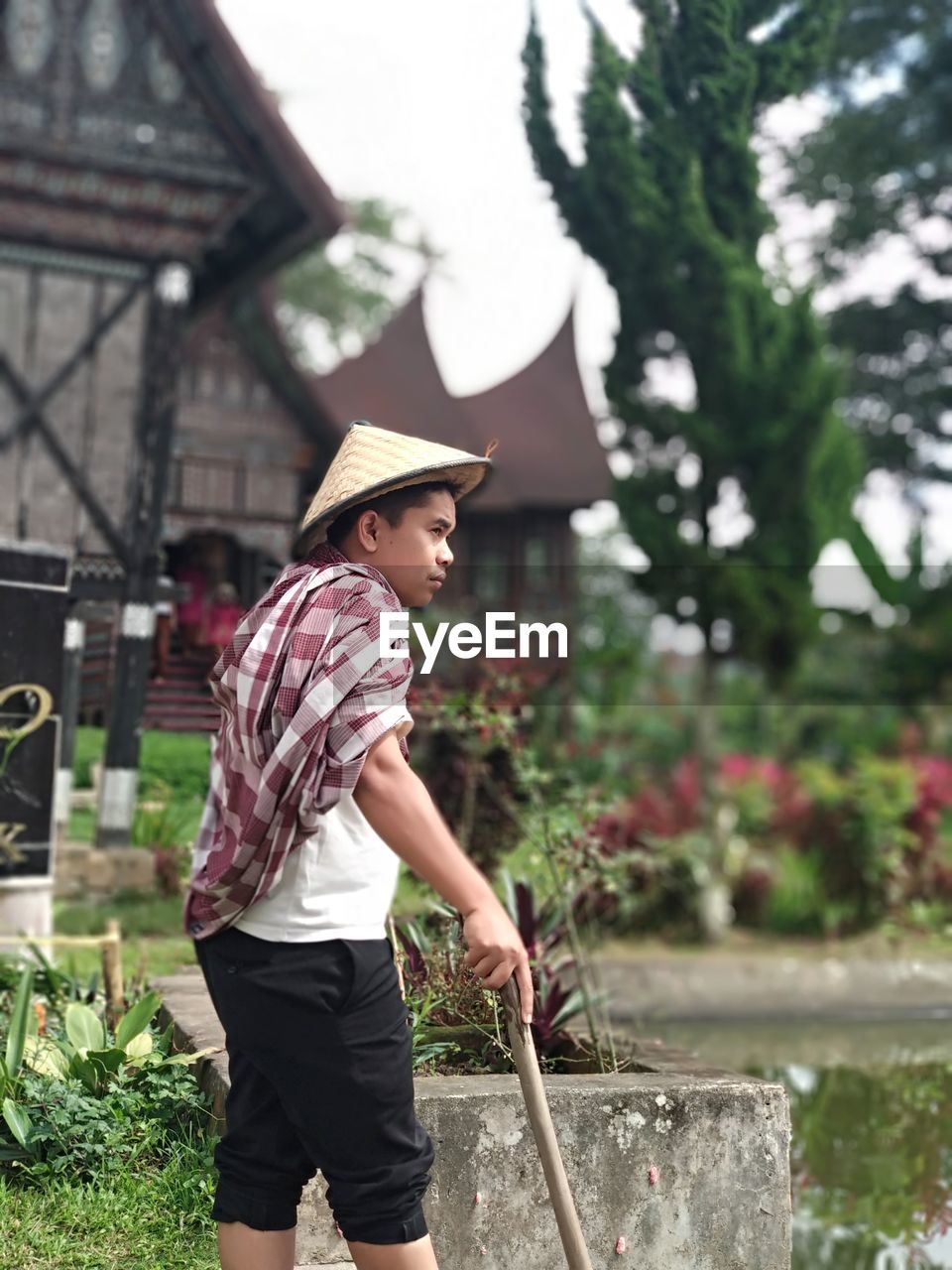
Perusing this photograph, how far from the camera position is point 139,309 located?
761 centimetres

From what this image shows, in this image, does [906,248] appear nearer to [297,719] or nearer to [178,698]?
[178,698]

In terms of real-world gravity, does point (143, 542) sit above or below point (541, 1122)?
above

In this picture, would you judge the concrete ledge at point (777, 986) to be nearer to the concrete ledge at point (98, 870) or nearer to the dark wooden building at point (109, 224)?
the concrete ledge at point (98, 870)

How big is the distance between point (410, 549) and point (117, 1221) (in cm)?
175

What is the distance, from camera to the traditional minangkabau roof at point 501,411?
36.3 feet

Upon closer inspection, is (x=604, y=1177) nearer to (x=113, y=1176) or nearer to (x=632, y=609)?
(x=113, y=1176)

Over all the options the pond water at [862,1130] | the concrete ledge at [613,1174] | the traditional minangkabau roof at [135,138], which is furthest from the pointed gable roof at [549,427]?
the concrete ledge at [613,1174]

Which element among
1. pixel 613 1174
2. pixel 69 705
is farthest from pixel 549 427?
pixel 613 1174

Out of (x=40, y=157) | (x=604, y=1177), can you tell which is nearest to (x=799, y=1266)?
(x=604, y=1177)

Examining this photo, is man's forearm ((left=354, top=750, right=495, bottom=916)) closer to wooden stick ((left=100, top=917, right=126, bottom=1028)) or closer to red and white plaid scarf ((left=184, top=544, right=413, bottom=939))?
red and white plaid scarf ((left=184, top=544, right=413, bottom=939))

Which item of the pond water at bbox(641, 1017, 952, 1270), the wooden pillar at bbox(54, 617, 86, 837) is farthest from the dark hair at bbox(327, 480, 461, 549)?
the wooden pillar at bbox(54, 617, 86, 837)

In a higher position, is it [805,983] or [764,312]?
[764,312]

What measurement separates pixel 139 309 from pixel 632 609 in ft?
34.5

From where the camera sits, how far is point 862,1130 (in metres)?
5.98
